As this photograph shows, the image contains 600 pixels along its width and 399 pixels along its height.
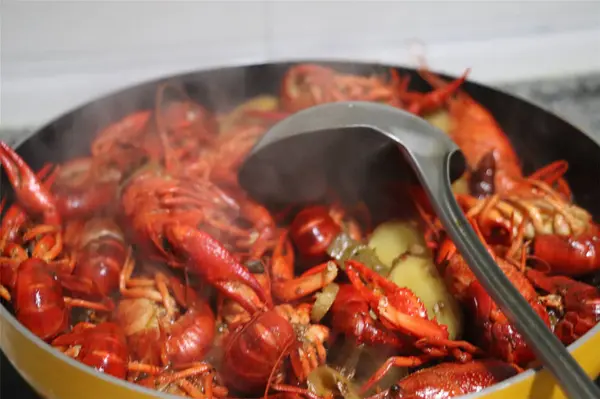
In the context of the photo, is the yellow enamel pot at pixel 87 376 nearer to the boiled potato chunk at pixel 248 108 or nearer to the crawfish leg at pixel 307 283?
the crawfish leg at pixel 307 283

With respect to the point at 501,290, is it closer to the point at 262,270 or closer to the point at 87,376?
the point at 262,270

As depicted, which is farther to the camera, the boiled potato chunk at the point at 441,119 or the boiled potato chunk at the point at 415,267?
the boiled potato chunk at the point at 441,119

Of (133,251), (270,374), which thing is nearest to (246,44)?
(133,251)

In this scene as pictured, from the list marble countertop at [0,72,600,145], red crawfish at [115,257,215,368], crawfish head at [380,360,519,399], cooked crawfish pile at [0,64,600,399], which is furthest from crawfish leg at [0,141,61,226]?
marble countertop at [0,72,600,145]

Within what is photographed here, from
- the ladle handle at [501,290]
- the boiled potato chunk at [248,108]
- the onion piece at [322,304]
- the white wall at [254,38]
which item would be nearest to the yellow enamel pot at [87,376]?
the ladle handle at [501,290]

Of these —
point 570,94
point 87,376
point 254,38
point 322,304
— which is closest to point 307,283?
point 322,304

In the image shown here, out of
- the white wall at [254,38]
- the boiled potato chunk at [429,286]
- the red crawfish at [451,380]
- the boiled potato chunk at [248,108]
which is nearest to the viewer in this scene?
the red crawfish at [451,380]
